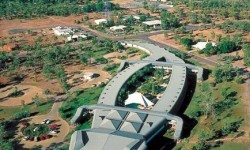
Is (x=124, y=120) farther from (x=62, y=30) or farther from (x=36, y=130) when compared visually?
(x=62, y=30)

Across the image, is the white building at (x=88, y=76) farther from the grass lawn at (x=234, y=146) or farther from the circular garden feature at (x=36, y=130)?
the grass lawn at (x=234, y=146)

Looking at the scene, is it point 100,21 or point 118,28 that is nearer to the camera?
point 118,28

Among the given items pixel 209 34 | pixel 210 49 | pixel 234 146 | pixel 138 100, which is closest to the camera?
pixel 234 146

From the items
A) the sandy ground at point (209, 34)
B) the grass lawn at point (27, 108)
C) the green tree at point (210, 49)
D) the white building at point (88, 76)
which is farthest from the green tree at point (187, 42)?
the grass lawn at point (27, 108)

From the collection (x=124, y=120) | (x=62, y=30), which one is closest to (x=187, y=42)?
(x=62, y=30)

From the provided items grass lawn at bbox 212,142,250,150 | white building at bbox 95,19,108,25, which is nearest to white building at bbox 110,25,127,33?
white building at bbox 95,19,108,25

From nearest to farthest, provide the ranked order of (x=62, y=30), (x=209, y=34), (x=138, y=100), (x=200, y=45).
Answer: (x=138, y=100), (x=200, y=45), (x=209, y=34), (x=62, y=30)

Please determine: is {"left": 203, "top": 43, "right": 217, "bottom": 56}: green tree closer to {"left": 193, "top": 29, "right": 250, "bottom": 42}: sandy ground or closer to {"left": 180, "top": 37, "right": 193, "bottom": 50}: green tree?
{"left": 180, "top": 37, "right": 193, "bottom": 50}: green tree
